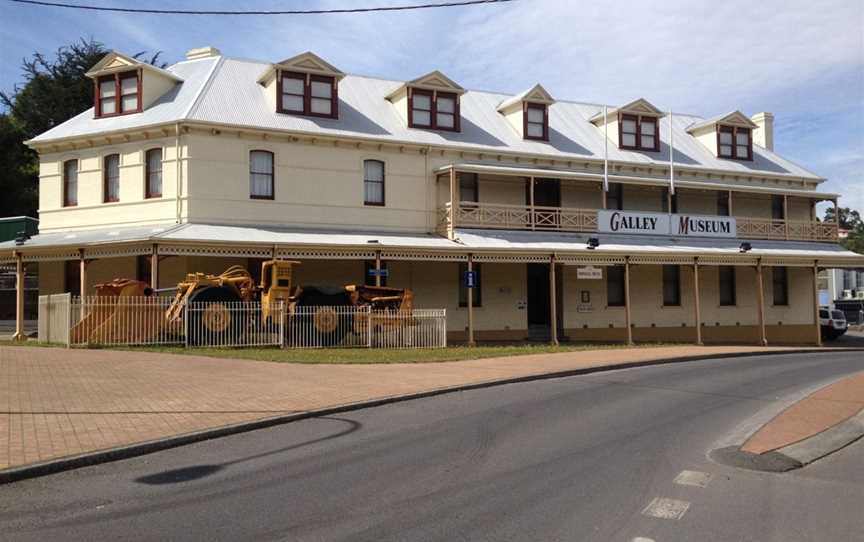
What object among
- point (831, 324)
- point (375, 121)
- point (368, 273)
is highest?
point (375, 121)

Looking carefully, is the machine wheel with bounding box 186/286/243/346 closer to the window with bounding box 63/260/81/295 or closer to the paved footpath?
the paved footpath

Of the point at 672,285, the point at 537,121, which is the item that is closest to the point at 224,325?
the point at 537,121

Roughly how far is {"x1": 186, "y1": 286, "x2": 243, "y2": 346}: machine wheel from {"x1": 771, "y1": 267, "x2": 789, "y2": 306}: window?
2393 centimetres

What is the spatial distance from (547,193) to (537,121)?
291 centimetres

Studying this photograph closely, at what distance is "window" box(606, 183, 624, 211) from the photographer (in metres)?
30.0

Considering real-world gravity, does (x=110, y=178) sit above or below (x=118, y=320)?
above

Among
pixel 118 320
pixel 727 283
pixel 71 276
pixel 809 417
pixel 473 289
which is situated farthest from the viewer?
pixel 727 283

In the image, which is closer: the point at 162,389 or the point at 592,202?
the point at 162,389

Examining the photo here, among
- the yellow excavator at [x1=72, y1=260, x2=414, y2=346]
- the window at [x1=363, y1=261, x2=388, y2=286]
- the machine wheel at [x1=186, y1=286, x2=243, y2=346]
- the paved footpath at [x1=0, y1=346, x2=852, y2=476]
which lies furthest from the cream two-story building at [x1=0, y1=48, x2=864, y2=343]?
the paved footpath at [x1=0, y1=346, x2=852, y2=476]

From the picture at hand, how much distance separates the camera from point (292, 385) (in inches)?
516

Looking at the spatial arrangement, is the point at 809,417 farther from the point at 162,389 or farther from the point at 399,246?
the point at 399,246

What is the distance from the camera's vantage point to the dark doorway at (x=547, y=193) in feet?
95.4

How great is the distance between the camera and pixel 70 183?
984 inches

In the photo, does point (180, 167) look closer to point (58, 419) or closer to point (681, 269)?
point (58, 419)
